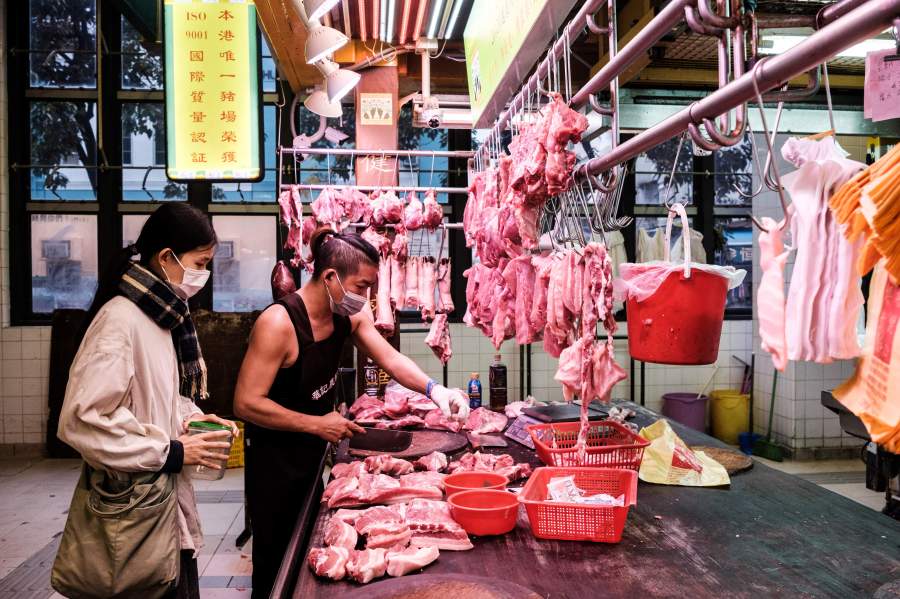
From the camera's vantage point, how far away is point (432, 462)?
9.21 ft

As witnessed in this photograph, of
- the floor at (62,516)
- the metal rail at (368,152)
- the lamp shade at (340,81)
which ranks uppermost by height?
the lamp shade at (340,81)

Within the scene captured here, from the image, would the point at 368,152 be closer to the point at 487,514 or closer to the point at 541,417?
the point at 541,417

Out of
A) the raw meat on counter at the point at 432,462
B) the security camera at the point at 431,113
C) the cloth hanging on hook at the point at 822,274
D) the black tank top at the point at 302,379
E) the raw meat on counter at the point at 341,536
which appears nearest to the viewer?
the cloth hanging on hook at the point at 822,274

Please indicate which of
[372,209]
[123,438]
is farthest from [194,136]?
[123,438]

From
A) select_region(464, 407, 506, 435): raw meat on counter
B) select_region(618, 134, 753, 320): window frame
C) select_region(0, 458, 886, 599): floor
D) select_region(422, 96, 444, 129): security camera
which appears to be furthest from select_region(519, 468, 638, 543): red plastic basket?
select_region(618, 134, 753, 320): window frame

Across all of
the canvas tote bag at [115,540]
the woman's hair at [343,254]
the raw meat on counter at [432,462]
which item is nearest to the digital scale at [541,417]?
the raw meat on counter at [432,462]

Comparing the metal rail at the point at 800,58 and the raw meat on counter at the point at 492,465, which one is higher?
the metal rail at the point at 800,58

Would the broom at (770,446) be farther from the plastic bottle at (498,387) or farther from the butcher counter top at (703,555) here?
the butcher counter top at (703,555)

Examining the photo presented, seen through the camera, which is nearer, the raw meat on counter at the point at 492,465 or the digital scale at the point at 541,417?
the raw meat on counter at the point at 492,465

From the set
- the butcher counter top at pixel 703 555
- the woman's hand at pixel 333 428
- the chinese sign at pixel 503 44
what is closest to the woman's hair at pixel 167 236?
the woman's hand at pixel 333 428

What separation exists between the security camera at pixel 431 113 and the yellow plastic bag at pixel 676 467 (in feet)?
10.8

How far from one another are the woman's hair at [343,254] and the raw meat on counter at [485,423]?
3.47 ft

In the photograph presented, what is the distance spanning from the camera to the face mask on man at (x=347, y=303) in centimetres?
306

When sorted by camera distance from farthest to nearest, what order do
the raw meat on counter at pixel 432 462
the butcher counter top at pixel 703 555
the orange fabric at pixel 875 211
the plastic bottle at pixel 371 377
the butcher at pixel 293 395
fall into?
the plastic bottle at pixel 371 377 → the butcher at pixel 293 395 → the raw meat on counter at pixel 432 462 → the butcher counter top at pixel 703 555 → the orange fabric at pixel 875 211
